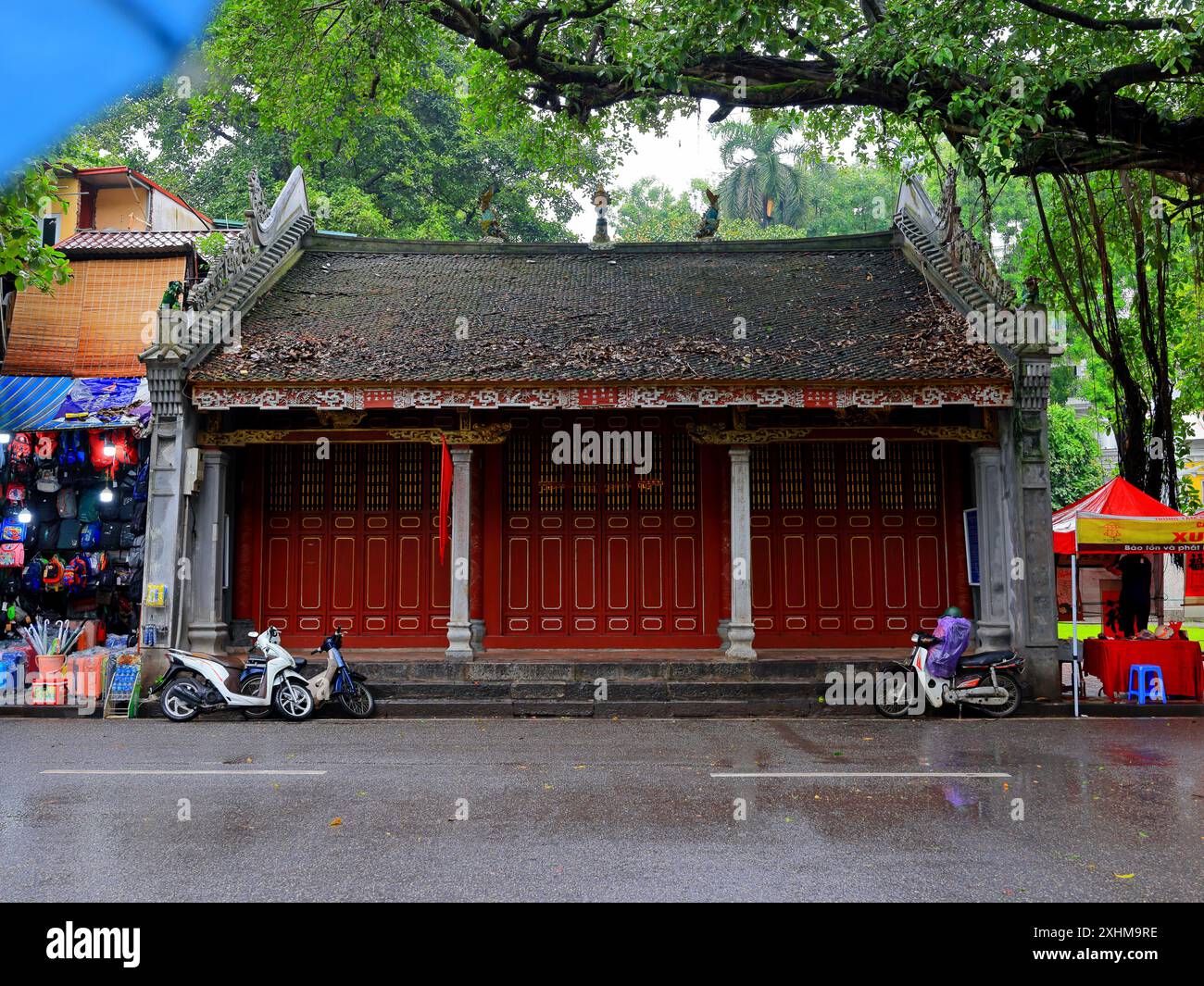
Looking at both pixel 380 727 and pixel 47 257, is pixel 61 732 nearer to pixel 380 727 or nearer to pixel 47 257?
pixel 380 727

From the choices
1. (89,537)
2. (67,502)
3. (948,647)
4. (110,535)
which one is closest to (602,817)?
(948,647)

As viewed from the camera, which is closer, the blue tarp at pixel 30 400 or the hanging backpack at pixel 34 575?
the hanging backpack at pixel 34 575

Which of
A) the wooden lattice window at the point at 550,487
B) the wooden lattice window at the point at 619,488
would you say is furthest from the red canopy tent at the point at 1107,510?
the wooden lattice window at the point at 550,487

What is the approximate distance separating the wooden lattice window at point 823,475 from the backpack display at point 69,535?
37.1ft

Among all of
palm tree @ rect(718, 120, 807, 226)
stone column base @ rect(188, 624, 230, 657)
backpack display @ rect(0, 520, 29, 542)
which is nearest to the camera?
stone column base @ rect(188, 624, 230, 657)

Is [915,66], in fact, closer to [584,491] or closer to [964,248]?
[964,248]

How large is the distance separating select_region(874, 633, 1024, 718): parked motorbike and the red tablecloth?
175cm

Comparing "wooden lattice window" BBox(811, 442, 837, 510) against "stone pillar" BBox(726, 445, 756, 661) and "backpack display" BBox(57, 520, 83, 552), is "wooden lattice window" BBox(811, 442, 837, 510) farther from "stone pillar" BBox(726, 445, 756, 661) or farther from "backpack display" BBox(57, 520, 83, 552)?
"backpack display" BBox(57, 520, 83, 552)

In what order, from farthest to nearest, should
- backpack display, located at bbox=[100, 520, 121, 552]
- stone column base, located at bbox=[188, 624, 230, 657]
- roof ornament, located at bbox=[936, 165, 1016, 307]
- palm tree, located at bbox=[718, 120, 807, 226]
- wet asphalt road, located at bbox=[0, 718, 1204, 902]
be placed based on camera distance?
palm tree, located at bbox=[718, 120, 807, 226] → backpack display, located at bbox=[100, 520, 121, 552] → roof ornament, located at bbox=[936, 165, 1016, 307] → stone column base, located at bbox=[188, 624, 230, 657] → wet asphalt road, located at bbox=[0, 718, 1204, 902]

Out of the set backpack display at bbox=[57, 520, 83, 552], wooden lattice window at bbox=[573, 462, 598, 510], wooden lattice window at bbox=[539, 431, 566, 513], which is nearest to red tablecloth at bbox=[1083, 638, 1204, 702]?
wooden lattice window at bbox=[573, 462, 598, 510]

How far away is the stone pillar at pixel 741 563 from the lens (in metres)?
13.2

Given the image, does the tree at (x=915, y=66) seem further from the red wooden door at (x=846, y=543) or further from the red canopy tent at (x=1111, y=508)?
the red wooden door at (x=846, y=543)

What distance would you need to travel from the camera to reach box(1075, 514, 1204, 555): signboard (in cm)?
1228

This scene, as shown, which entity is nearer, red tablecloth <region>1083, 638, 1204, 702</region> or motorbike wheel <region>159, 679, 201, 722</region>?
motorbike wheel <region>159, 679, 201, 722</region>
